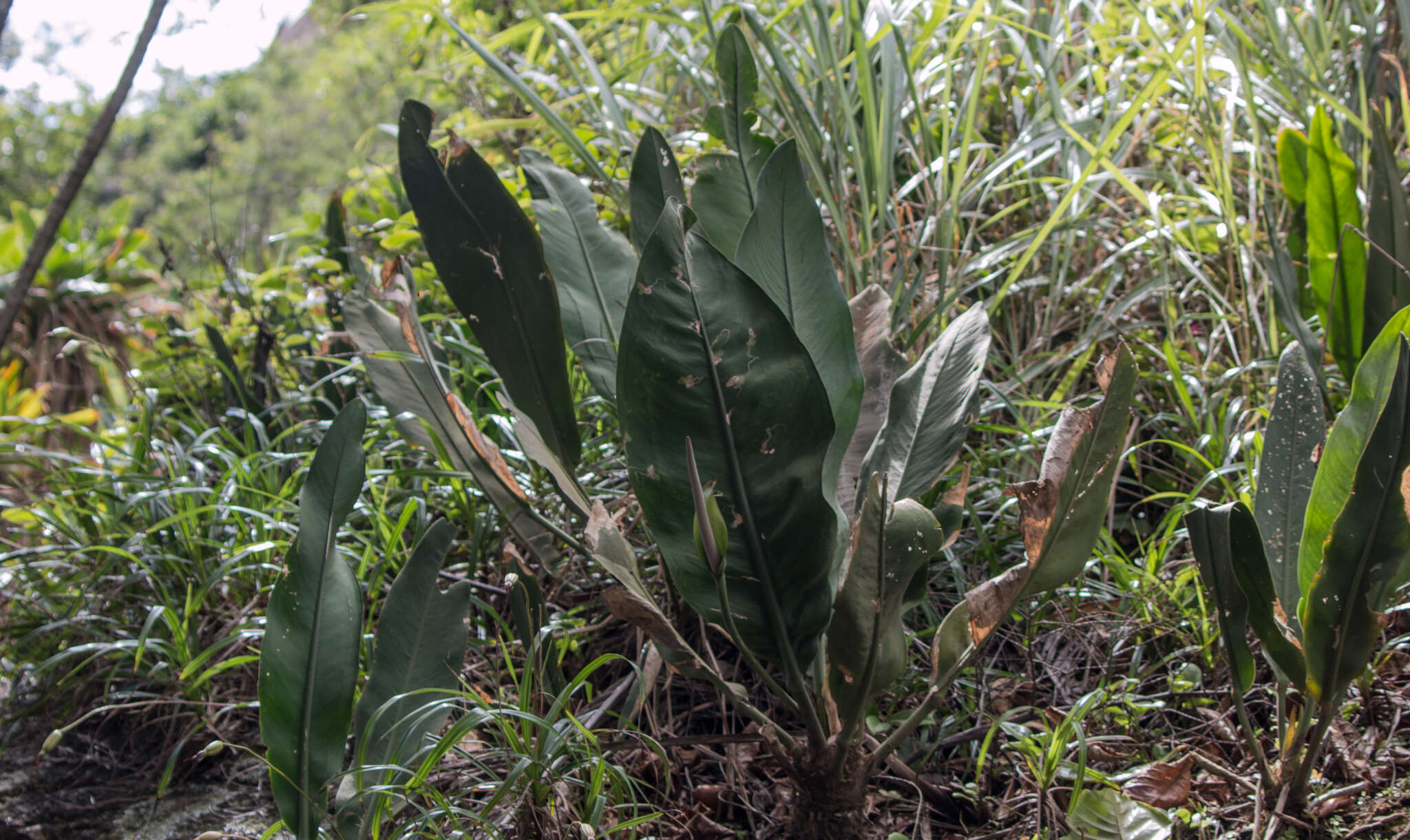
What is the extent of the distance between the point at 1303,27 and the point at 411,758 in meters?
2.25

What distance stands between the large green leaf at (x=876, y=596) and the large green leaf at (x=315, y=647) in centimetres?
48

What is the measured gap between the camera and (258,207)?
13305 millimetres

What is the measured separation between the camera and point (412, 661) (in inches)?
33.9

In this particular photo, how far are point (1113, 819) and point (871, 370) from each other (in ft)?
1.62

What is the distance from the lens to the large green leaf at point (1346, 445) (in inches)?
27.9

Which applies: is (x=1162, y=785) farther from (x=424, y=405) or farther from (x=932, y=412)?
(x=424, y=405)

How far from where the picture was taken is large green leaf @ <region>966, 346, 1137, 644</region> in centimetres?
71

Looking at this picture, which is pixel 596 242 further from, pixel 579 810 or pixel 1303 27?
pixel 1303 27

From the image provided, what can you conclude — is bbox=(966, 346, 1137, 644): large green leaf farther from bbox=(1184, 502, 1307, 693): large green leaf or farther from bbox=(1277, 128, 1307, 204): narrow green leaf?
bbox=(1277, 128, 1307, 204): narrow green leaf

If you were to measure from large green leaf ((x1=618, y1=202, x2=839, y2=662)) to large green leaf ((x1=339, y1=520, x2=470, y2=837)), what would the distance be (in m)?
0.29

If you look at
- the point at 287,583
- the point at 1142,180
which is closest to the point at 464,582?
the point at 287,583

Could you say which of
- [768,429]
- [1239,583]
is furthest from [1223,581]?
[768,429]

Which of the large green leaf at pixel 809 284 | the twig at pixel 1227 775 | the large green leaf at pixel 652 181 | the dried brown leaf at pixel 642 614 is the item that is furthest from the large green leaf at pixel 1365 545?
the large green leaf at pixel 652 181

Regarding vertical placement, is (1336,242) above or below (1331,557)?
above
